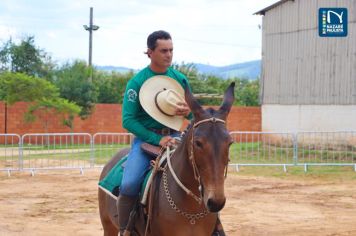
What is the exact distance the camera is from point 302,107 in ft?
80.1

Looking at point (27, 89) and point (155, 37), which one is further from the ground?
point (27, 89)

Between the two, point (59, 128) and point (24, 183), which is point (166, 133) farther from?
point (59, 128)

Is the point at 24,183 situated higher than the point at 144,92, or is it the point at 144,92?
the point at 144,92

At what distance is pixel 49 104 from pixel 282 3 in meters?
11.3

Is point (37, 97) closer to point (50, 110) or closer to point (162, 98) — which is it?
point (50, 110)

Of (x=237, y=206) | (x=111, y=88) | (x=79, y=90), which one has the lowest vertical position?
(x=237, y=206)

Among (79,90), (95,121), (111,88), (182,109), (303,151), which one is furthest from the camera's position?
(111,88)

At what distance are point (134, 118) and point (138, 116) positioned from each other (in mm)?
69

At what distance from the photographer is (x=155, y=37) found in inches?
220

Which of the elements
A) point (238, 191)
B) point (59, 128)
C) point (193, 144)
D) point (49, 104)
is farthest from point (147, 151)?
point (59, 128)

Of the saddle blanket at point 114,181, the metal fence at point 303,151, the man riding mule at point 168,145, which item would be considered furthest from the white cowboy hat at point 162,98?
the metal fence at point 303,151

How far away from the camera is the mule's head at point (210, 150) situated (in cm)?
432

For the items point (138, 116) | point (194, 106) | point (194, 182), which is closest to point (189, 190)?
point (194, 182)

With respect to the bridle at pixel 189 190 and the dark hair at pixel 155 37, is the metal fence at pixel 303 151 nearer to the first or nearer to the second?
the dark hair at pixel 155 37
